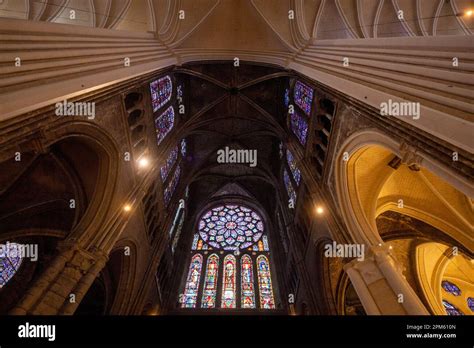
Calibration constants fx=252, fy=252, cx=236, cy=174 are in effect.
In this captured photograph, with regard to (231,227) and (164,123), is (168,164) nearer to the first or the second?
(164,123)

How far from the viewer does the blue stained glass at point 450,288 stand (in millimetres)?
12566

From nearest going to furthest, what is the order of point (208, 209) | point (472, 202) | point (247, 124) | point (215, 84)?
point (472, 202), point (215, 84), point (247, 124), point (208, 209)

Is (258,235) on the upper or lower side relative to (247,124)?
lower

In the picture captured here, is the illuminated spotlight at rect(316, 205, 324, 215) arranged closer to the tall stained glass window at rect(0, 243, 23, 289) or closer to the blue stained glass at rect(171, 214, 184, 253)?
the blue stained glass at rect(171, 214, 184, 253)

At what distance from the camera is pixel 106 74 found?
608 cm

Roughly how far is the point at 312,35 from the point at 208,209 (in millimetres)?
13986

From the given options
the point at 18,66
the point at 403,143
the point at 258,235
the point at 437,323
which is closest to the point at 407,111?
the point at 403,143

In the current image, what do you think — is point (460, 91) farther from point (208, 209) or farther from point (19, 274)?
point (208, 209)

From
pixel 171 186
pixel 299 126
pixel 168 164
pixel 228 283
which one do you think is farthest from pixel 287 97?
pixel 228 283

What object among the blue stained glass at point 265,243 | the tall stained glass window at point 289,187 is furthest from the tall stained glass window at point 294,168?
the blue stained glass at point 265,243

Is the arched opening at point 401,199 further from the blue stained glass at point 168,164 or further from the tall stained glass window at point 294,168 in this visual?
the blue stained glass at point 168,164

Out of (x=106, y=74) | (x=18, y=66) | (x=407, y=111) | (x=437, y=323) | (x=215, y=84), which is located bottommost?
(x=437, y=323)

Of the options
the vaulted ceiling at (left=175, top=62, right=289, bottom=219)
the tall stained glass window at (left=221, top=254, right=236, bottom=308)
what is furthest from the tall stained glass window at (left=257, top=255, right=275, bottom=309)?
the vaulted ceiling at (left=175, top=62, right=289, bottom=219)

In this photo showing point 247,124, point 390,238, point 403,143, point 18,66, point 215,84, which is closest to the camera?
point 18,66
